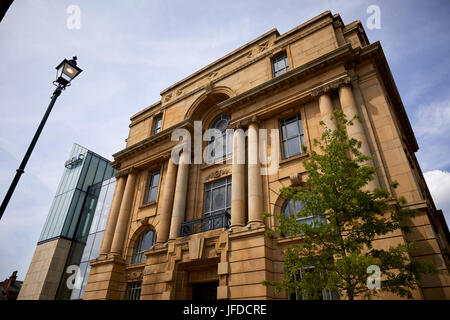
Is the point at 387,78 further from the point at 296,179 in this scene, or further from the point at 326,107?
the point at 296,179

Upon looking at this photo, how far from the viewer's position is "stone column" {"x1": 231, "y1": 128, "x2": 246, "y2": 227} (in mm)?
14742

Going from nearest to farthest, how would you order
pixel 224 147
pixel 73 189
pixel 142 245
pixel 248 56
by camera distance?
1. pixel 224 147
2. pixel 142 245
3. pixel 248 56
4. pixel 73 189

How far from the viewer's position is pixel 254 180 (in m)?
15.3

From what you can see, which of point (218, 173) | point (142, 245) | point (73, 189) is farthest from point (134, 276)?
point (73, 189)

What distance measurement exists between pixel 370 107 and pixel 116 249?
18100 millimetres

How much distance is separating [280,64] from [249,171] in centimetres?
841

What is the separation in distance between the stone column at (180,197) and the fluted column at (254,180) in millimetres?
5199

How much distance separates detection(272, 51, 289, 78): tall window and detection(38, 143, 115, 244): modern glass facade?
29219mm

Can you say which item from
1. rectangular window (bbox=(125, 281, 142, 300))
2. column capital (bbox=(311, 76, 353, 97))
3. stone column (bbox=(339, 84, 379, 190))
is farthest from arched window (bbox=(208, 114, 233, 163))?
rectangular window (bbox=(125, 281, 142, 300))

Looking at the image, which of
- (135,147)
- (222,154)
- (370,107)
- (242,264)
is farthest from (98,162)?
(370,107)

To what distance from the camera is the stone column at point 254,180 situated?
14312 mm

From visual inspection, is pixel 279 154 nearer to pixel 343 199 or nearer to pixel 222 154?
pixel 222 154

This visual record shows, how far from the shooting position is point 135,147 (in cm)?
2348

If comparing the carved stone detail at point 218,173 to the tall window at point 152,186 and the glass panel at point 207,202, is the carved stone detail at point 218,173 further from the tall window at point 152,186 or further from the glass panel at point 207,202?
the tall window at point 152,186
